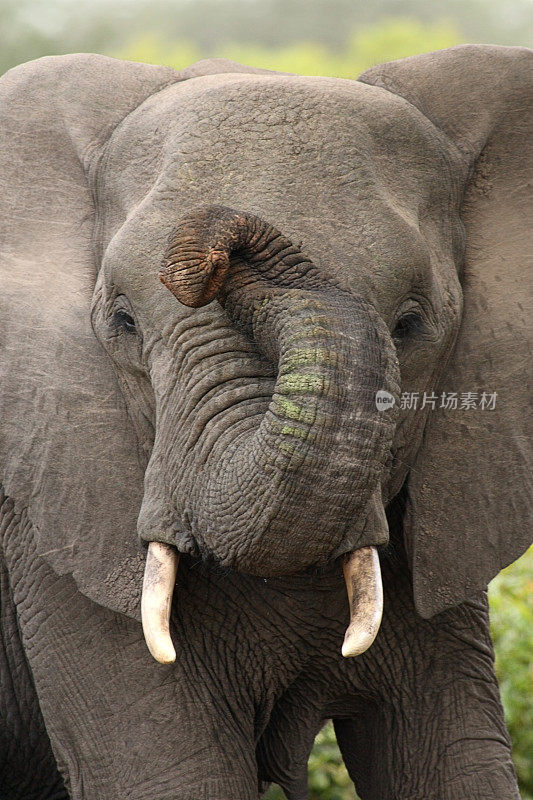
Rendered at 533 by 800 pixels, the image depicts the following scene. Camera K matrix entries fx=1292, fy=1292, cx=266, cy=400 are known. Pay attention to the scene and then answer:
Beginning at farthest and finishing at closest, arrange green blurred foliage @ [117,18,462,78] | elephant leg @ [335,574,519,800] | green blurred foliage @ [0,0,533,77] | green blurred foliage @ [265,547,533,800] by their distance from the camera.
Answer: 1. green blurred foliage @ [0,0,533,77]
2. green blurred foliage @ [117,18,462,78]
3. green blurred foliage @ [265,547,533,800]
4. elephant leg @ [335,574,519,800]

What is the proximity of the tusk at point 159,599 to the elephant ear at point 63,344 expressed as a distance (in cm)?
28

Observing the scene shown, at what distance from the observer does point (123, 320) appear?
2.95m

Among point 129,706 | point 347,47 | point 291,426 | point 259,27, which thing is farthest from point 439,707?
point 259,27

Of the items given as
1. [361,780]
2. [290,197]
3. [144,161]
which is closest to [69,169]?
[144,161]

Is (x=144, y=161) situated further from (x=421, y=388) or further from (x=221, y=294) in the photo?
(x=421, y=388)

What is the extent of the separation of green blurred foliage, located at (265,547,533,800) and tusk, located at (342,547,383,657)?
219 centimetres

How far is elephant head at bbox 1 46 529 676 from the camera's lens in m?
2.46

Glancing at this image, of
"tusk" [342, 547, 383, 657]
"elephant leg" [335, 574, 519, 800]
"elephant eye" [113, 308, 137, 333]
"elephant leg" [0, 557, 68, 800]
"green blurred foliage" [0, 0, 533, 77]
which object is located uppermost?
"elephant eye" [113, 308, 137, 333]

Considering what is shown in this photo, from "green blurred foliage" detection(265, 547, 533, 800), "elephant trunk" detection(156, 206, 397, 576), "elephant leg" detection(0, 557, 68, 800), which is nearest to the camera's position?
"elephant trunk" detection(156, 206, 397, 576)

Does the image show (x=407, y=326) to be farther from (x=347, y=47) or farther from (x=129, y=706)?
(x=347, y=47)

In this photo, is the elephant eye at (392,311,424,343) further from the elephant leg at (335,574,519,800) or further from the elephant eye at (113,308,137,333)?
the elephant leg at (335,574,519,800)

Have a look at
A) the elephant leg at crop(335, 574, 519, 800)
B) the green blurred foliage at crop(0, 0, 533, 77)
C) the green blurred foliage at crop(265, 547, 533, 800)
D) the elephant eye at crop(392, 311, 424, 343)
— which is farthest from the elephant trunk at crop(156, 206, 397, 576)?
the green blurred foliage at crop(0, 0, 533, 77)

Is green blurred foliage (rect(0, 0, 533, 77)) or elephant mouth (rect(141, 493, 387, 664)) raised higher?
elephant mouth (rect(141, 493, 387, 664))

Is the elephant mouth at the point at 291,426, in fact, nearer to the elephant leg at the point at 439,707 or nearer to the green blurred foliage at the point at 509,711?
the elephant leg at the point at 439,707
